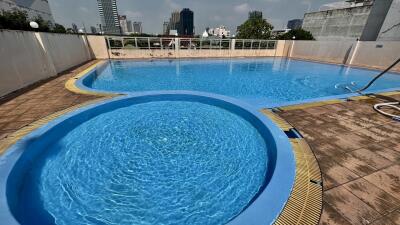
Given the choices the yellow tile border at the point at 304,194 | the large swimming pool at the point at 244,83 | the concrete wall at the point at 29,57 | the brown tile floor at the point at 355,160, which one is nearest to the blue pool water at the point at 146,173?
the yellow tile border at the point at 304,194

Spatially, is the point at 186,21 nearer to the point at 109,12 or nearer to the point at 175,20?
the point at 175,20

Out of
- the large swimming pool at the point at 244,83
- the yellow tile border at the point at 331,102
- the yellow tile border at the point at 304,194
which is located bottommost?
the large swimming pool at the point at 244,83

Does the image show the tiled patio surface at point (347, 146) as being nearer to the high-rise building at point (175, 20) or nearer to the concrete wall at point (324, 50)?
the concrete wall at point (324, 50)

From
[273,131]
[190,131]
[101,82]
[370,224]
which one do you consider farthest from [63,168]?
[101,82]

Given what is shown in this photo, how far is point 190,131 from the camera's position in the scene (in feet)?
15.8

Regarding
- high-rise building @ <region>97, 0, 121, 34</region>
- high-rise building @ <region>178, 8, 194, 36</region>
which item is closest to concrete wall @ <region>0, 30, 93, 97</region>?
high-rise building @ <region>97, 0, 121, 34</region>

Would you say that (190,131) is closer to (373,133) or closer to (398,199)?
(398,199)

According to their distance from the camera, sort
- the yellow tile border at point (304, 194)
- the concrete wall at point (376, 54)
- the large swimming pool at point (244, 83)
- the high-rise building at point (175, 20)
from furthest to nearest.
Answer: the high-rise building at point (175, 20) < the concrete wall at point (376, 54) < the large swimming pool at point (244, 83) < the yellow tile border at point (304, 194)

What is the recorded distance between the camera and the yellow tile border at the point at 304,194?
2121 millimetres

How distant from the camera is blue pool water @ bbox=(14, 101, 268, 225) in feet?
8.77

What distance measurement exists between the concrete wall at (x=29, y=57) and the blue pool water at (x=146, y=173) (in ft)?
11.4

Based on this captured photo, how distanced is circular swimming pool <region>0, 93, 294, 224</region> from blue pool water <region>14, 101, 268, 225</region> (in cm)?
2

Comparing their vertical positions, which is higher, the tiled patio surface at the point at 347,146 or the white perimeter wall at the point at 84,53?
the white perimeter wall at the point at 84,53

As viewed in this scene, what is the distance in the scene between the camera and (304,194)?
2.44 metres
